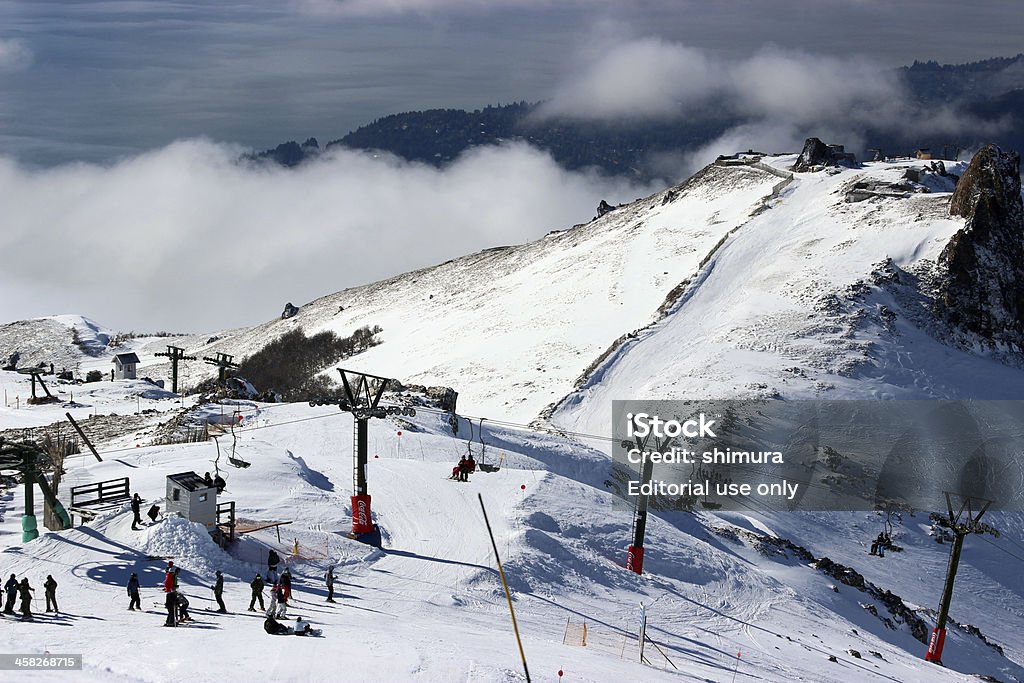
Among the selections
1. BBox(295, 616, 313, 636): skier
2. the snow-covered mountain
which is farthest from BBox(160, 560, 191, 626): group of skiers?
the snow-covered mountain

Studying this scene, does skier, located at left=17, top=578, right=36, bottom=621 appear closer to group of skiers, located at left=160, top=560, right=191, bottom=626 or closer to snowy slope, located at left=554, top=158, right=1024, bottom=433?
group of skiers, located at left=160, top=560, right=191, bottom=626

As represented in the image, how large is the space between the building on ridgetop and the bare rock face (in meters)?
75.8

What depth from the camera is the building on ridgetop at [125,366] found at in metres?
95.2

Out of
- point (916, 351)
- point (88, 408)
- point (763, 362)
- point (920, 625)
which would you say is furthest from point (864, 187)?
point (88, 408)

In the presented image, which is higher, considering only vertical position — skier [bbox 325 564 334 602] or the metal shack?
the metal shack

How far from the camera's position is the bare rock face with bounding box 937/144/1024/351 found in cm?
8575

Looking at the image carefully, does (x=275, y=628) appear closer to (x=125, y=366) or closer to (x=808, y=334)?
(x=808, y=334)

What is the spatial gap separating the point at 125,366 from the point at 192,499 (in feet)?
212

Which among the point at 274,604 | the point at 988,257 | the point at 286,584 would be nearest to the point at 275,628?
the point at 274,604

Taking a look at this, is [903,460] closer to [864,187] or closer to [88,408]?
[864,187]

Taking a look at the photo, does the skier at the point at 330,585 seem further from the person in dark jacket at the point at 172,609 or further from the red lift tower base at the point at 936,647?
the red lift tower base at the point at 936,647

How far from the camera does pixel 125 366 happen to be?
314 ft

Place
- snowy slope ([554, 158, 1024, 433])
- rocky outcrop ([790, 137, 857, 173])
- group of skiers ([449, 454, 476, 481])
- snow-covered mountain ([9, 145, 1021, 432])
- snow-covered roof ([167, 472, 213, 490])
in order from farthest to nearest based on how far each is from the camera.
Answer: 1. rocky outcrop ([790, 137, 857, 173])
2. snow-covered mountain ([9, 145, 1021, 432])
3. snowy slope ([554, 158, 1024, 433])
4. group of skiers ([449, 454, 476, 481])
5. snow-covered roof ([167, 472, 213, 490])

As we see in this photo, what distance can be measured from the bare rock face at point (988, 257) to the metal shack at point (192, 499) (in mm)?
68136
